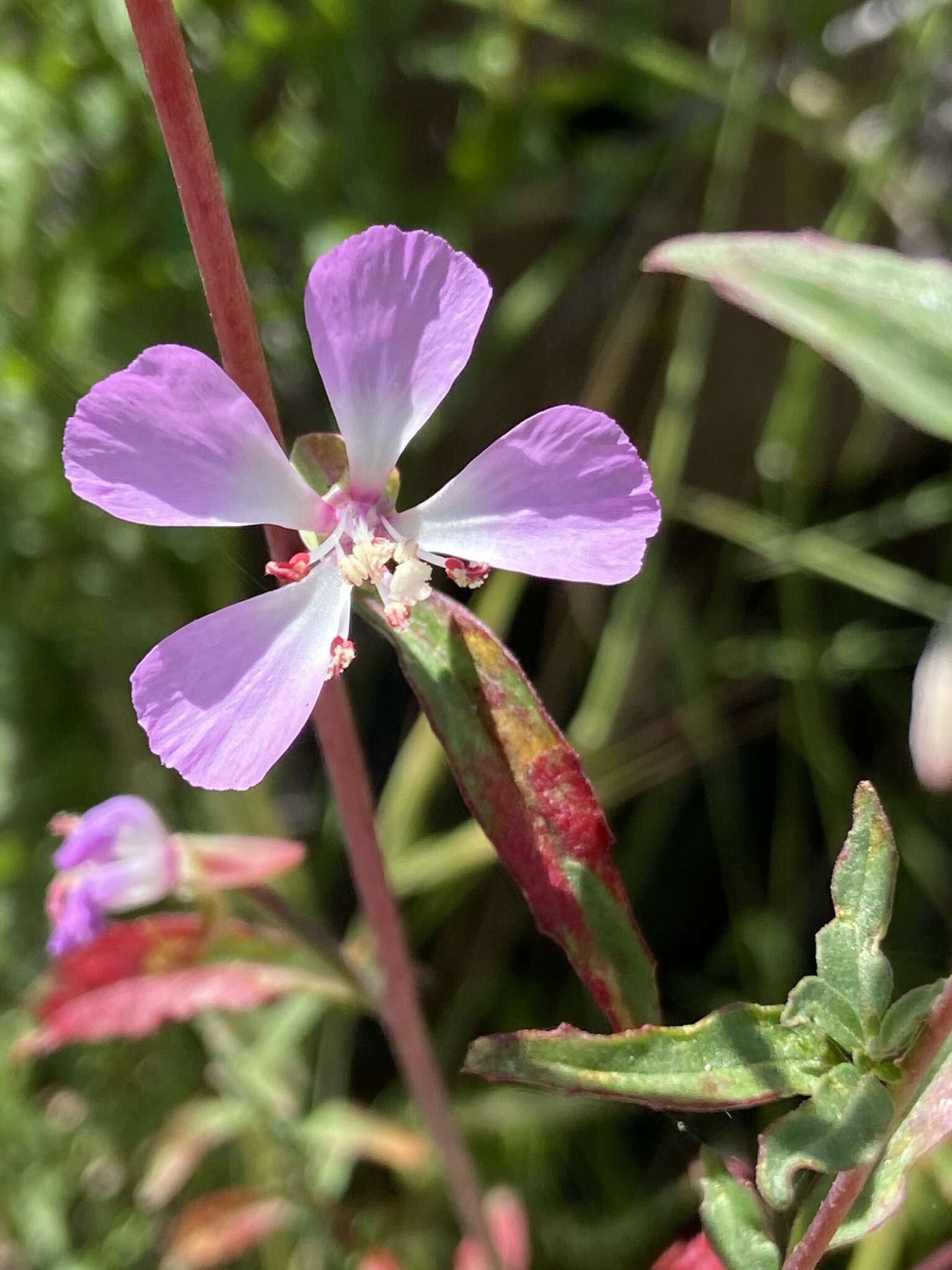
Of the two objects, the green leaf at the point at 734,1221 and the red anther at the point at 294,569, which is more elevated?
the red anther at the point at 294,569

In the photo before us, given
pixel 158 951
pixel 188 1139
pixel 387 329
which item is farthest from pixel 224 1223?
pixel 387 329

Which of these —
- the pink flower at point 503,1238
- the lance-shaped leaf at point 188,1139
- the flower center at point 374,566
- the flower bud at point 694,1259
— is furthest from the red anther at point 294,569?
the lance-shaped leaf at point 188,1139

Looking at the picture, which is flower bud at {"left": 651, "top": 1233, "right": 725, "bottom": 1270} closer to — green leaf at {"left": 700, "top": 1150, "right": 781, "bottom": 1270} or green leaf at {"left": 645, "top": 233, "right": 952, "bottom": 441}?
green leaf at {"left": 700, "top": 1150, "right": 781, "bottom": 1270}

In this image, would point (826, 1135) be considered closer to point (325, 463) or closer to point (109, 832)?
point (325, 463)

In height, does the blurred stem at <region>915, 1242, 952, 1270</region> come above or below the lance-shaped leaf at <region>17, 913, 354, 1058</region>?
below

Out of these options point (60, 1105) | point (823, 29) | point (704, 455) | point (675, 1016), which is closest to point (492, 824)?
point (675, 1016)

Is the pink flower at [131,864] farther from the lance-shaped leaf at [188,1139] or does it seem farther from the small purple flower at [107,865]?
the lance-shaped leaf at [188,1139]

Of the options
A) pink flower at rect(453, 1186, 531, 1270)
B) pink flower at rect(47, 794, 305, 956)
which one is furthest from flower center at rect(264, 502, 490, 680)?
pink flower at rect(453, 1186, 531, 1270)
